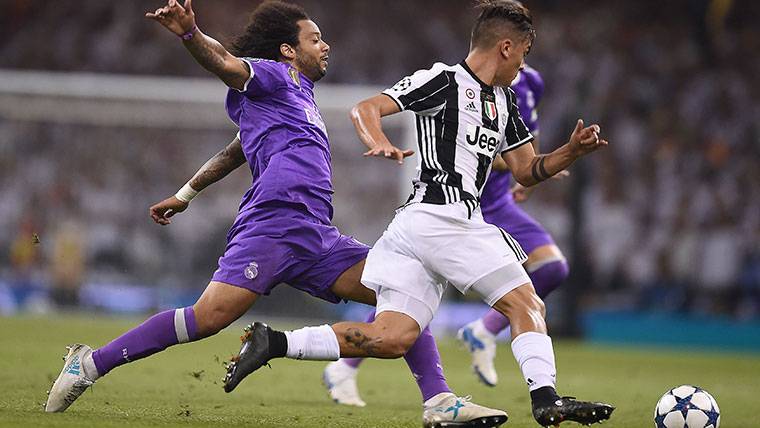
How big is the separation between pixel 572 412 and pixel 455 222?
0.98 metres

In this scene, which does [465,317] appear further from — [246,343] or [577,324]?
[246,343]

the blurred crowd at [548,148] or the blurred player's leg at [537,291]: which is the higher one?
the blurred crowd at [548,148]

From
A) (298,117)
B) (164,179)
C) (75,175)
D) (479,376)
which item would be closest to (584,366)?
(479,376)

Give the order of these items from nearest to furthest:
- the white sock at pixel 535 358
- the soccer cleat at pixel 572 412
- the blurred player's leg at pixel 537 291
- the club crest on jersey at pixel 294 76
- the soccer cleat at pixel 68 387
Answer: the soccer cleat at pixel 572 412 → the white sock at pixel 535 358 → the soccer cleat at pixel 68 387 → the club crest on jersey at pixel 294 76 → the blurred player's leg at pixel 537 291

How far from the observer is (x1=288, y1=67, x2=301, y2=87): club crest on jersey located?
5.67 meters

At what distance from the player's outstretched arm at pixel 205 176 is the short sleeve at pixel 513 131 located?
1410 millimetres

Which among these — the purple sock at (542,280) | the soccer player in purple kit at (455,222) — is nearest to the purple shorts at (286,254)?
the soccer player in purple kit at (455,222)

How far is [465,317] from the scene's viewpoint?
51.9 feet

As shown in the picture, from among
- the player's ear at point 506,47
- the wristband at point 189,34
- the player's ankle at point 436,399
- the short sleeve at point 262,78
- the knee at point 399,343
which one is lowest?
the player's ankle at point 436,399

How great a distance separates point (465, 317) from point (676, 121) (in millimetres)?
5637

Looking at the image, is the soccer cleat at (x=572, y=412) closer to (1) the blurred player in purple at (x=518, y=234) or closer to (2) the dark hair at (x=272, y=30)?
(2) the dark hair at (x=272, y=30)

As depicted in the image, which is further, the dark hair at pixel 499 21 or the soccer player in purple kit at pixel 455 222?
the dark hair at pixel 499 21

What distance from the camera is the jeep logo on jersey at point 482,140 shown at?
5.12 meters

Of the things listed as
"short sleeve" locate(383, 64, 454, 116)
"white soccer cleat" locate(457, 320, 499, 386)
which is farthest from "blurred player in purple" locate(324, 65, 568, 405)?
"short sleeve" locate(383, 64, 454, 116)
